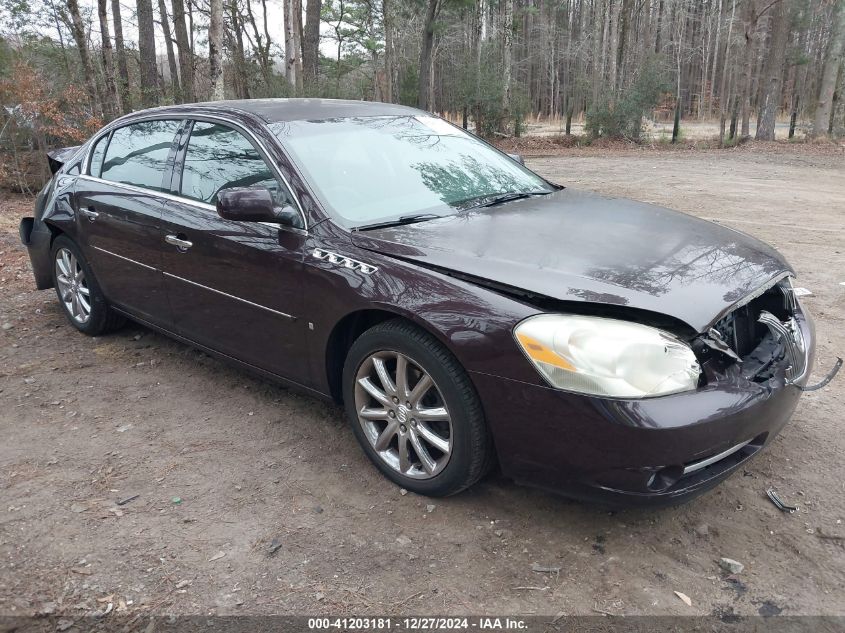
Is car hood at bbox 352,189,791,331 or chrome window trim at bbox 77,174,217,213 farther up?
chrome window trim at bbox 77,174,217,213

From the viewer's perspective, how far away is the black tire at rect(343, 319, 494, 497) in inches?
103

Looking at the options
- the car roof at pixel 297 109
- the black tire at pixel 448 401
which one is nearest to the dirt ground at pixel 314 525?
the black tire at pixel 448 401

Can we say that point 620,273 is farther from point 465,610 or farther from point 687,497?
point 465,610

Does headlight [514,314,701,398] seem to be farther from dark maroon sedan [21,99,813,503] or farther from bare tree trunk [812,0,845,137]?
bare tree trunk [812,0,845,137]

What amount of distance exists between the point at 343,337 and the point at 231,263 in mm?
779

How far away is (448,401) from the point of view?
2648 millimetres

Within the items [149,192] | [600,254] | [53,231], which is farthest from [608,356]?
[53,231]

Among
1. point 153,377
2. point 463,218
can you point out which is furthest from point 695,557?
point 153,377

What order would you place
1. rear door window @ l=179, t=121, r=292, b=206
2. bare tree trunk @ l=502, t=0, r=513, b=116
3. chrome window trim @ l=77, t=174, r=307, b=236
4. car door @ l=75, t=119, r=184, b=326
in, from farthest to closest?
1. bare tree trunk @ l=502, t=0, r=513, b=116
2. car door @ l=75, t=119, r=184, b=326
3. rear door window @ l=179, t=121, r=292, b=206
4. chrome window trim @ l=77, t=174, r=307, b=236

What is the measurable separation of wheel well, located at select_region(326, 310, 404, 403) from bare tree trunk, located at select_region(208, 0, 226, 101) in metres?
10.3

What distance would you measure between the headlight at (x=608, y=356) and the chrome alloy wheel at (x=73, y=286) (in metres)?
3.77

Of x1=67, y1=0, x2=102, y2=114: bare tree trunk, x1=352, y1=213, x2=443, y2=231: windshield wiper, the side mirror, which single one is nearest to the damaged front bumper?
x1=352, y1=213, x2=443, y2=231: windshield wiper

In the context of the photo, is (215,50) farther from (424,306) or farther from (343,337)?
(424,306)

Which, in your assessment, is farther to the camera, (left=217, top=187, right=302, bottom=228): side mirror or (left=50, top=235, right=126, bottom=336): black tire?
(left=50, top=235, right=126, bottom=336): black tire
